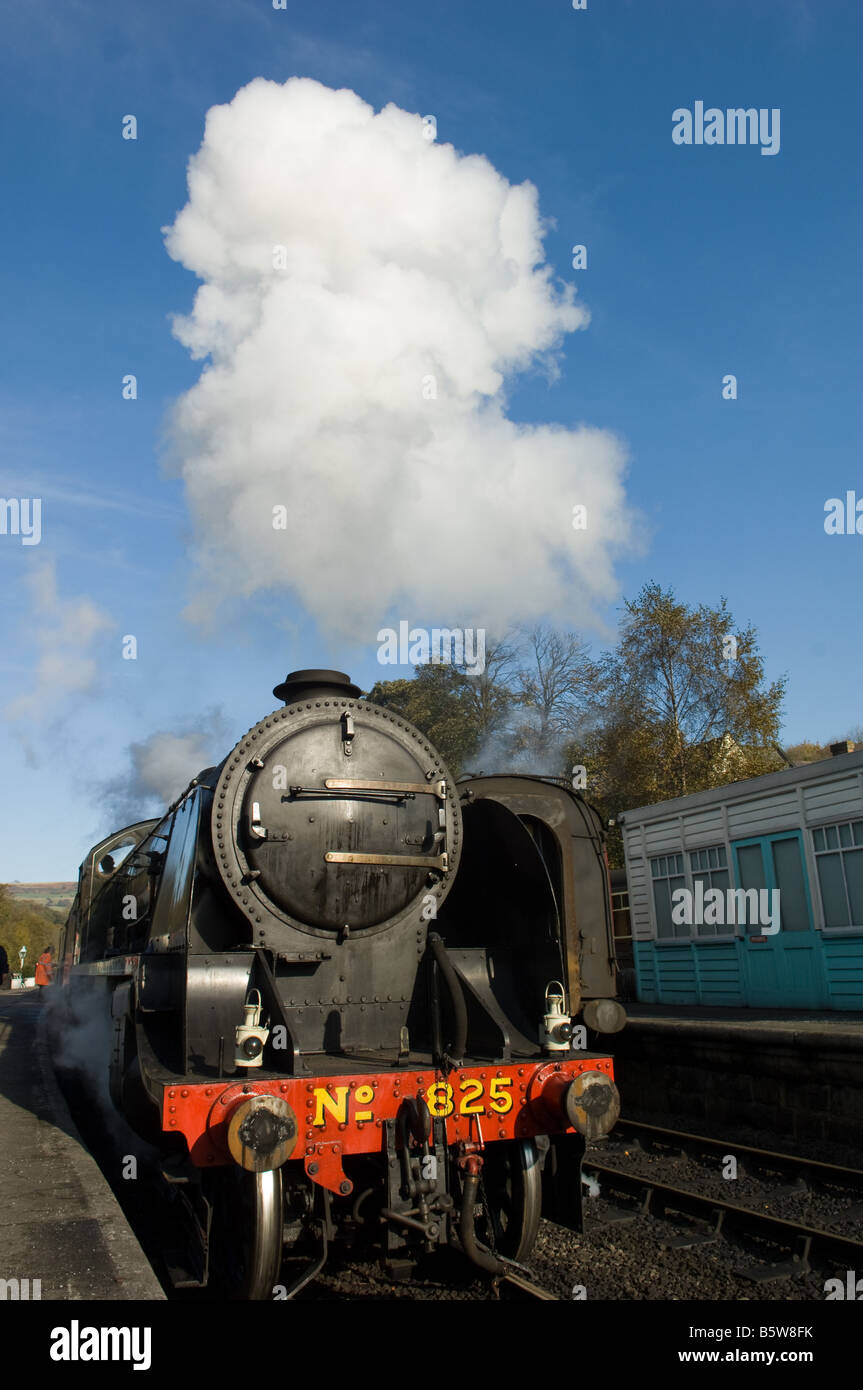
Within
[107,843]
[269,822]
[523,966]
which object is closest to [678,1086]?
[523,966]

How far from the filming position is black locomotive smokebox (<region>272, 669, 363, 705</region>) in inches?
228

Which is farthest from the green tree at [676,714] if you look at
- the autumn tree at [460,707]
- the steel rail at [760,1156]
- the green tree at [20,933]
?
the green tree at [20,933]

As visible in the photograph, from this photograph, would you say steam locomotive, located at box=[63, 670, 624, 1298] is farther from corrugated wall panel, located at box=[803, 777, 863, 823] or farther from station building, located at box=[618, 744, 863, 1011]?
station building, located at box=[618, 744, 863, 1011]

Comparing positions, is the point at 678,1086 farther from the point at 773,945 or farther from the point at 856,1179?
the point at 856,1179

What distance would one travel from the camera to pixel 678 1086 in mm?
10492

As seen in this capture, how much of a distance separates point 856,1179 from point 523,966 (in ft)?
10.7

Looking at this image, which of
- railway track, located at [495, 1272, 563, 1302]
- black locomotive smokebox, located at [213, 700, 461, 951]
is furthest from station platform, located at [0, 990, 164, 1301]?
railway track, located at [495, 1272, 563, 1302]

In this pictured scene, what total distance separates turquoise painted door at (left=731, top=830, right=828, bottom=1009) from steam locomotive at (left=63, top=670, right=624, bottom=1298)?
691 centimetres

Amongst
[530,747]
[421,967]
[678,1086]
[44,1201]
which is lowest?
[678,1086]

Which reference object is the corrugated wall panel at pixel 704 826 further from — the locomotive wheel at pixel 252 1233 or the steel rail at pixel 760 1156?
the locomotive wheel at pixel 252 1233

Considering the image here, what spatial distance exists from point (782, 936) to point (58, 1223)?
10222 millimetres

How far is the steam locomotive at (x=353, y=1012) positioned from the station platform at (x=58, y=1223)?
0.43m

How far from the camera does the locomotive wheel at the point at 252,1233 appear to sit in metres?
3.97

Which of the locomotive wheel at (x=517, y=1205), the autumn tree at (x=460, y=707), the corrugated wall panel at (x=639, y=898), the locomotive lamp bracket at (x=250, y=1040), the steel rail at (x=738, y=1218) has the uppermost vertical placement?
the autumn tree at (x=460, y=707)
